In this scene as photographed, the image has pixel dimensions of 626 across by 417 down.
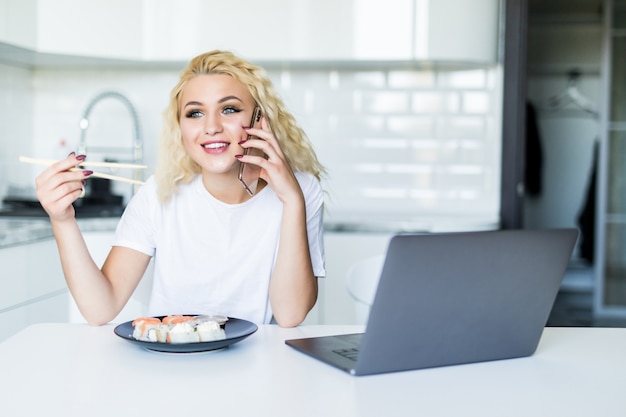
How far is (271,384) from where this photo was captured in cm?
115

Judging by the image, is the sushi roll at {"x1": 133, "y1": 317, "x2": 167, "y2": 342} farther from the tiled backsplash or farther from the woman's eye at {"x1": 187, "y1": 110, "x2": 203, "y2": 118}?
the tiled backsplash

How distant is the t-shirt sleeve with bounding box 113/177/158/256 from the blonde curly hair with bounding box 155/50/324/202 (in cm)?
3

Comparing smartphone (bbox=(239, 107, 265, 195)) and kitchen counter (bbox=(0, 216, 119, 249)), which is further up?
smartphone (bbox=(239, 107, 265, 195))

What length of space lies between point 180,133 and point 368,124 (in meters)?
2.13

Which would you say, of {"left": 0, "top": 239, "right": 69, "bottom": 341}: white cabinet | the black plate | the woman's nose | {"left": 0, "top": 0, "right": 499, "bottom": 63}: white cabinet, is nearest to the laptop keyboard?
the black plate

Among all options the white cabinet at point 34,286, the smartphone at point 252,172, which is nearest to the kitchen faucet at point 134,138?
the white cabinet at point 34,286

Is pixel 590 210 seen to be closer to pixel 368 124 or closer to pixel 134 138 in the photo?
pixel 368 124

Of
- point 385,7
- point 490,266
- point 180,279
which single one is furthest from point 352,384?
point 385,7

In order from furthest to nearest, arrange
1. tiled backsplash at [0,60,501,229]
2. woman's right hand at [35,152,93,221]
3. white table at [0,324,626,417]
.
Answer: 1. tiled backsplash at [0,60,501,229]
2. woman's right hand at [35,152,93,221]
3. white table at [0,324,626,417]

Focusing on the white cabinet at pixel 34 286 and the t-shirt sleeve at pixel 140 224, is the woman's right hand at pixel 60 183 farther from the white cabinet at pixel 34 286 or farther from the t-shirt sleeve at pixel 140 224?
the white cabinet at pixel 34 286

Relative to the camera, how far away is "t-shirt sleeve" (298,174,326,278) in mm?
1922

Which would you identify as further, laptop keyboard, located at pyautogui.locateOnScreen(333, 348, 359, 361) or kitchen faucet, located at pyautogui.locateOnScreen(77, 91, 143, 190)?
kitchen faucet, located at pyautogui.locateOnScreen(77, 91, 143, 190)

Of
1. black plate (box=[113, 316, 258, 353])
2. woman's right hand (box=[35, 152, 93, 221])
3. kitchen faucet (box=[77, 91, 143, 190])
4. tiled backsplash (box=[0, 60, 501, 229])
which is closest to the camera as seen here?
black plate (box=[113, 316, 258, 353])

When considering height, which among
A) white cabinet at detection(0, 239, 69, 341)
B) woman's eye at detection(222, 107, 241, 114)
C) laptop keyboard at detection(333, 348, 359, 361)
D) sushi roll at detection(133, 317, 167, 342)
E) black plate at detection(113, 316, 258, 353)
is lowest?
white cabinet at detection(0, 239, 69, 341)
